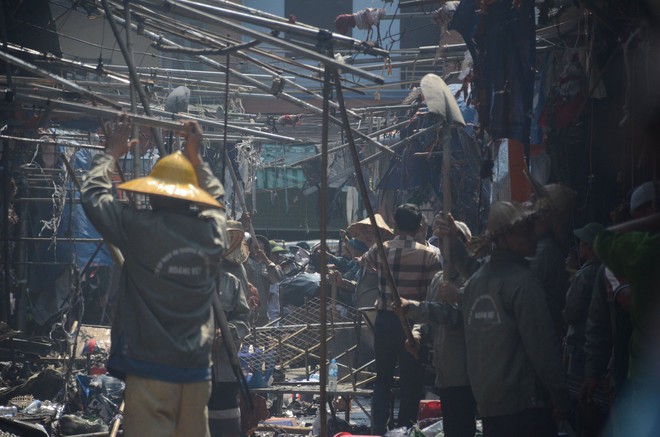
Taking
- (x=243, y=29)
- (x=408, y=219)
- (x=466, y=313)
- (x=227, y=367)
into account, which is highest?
(x=243, y=29)

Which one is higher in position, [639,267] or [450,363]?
[639,267]

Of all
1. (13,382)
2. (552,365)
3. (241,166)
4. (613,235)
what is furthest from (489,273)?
(241,166)

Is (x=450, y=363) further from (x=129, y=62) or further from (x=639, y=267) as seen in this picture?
(x=129, y=62)

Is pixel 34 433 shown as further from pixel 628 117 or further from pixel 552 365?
pixel 628 117

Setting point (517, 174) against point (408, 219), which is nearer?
point (517, 174)

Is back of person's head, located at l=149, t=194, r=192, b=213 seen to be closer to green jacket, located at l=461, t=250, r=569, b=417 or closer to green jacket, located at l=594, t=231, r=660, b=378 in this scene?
green jacket, located at l=461, t=250, r=569, b=417

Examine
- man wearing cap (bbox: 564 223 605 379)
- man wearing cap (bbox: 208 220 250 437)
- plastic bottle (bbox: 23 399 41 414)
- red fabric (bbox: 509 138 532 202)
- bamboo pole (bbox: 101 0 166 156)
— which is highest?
bamboo pole (bbox: 101 0 166 156)

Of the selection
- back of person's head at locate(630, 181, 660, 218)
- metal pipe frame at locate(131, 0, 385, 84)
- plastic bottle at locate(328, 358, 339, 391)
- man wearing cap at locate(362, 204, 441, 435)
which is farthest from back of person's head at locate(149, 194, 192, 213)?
plastic bottle at locate(328, 358, 339, 391)

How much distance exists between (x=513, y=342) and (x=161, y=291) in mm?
2156

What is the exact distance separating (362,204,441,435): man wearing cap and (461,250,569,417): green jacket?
9.50 feet

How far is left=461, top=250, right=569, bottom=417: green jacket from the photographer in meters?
5.14

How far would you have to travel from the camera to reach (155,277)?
545 cm

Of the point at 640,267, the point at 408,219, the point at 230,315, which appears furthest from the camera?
the point at 408,219

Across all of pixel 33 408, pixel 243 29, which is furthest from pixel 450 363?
pixel 33 408
